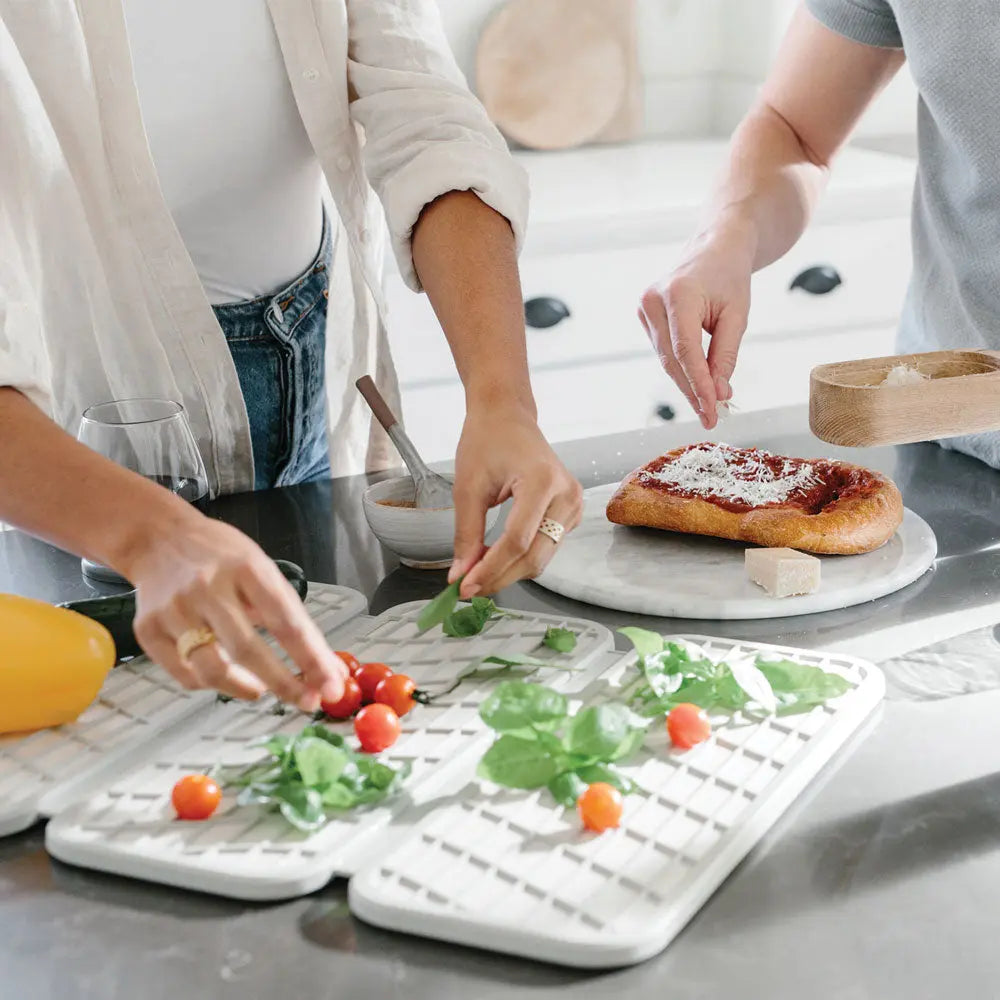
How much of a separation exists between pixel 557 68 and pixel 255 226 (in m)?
1.93

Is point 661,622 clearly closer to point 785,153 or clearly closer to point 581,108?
point 785,153

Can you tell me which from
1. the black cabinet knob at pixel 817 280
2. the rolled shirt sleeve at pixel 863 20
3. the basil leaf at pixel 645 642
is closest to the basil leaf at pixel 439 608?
the basil leaf at pixel 645 642

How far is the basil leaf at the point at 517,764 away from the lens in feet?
2.78

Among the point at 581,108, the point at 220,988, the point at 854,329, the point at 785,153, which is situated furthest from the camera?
the point at 581,108

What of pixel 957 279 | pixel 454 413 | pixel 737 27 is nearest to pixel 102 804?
pixel 957 279

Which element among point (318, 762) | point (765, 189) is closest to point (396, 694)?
point (318, 762)

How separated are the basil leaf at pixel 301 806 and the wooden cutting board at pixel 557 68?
2.63 m

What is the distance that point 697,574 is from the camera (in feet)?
4.06

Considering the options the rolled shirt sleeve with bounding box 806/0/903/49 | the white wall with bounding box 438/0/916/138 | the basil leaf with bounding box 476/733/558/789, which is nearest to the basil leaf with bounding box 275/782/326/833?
the basil leaf with bounding box 476/733/558/789

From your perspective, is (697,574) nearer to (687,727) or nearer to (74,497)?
(687,727)

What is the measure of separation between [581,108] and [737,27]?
1.84ft

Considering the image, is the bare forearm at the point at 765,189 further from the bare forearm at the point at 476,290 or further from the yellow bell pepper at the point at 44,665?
the yellow bell pepper at the point at 44,665

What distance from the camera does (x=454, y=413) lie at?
279 cm

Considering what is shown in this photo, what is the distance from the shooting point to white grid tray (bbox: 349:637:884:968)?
72 cm
